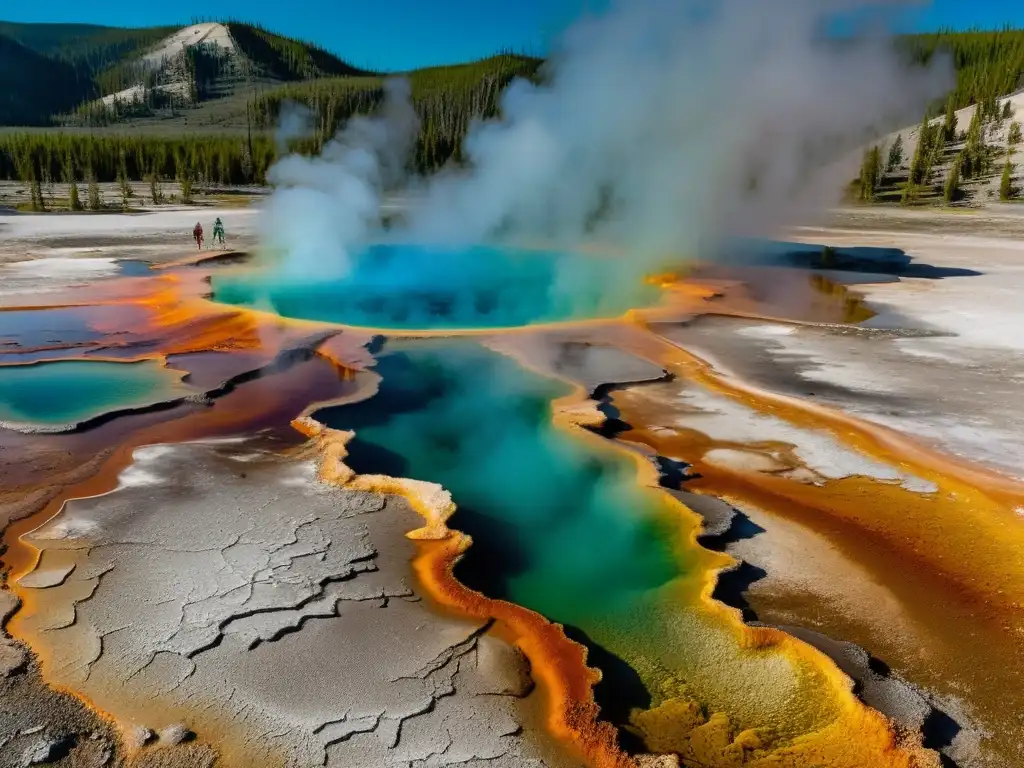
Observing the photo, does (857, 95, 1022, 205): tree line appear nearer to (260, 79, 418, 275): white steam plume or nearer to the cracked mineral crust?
(260, 79, 418, 275): white steam plume

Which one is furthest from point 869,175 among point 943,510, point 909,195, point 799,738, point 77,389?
point 799,738

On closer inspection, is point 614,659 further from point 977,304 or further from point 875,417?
point 977,304

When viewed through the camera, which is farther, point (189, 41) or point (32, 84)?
point (189, 41)

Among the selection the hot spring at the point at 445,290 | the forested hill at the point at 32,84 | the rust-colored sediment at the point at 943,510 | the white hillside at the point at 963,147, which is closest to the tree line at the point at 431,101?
the hot spring at the point at 445,290

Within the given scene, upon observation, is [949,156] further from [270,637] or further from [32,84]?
[32,84]

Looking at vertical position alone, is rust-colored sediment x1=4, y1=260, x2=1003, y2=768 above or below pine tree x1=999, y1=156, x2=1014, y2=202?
below

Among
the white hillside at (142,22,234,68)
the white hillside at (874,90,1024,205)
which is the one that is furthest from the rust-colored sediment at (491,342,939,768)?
the white hillside at (142,22,234,68)

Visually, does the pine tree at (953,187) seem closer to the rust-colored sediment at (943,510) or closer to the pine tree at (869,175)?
the pine tree at (869,175)

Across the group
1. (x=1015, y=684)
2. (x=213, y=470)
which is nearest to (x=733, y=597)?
(x=1015, y=684)
